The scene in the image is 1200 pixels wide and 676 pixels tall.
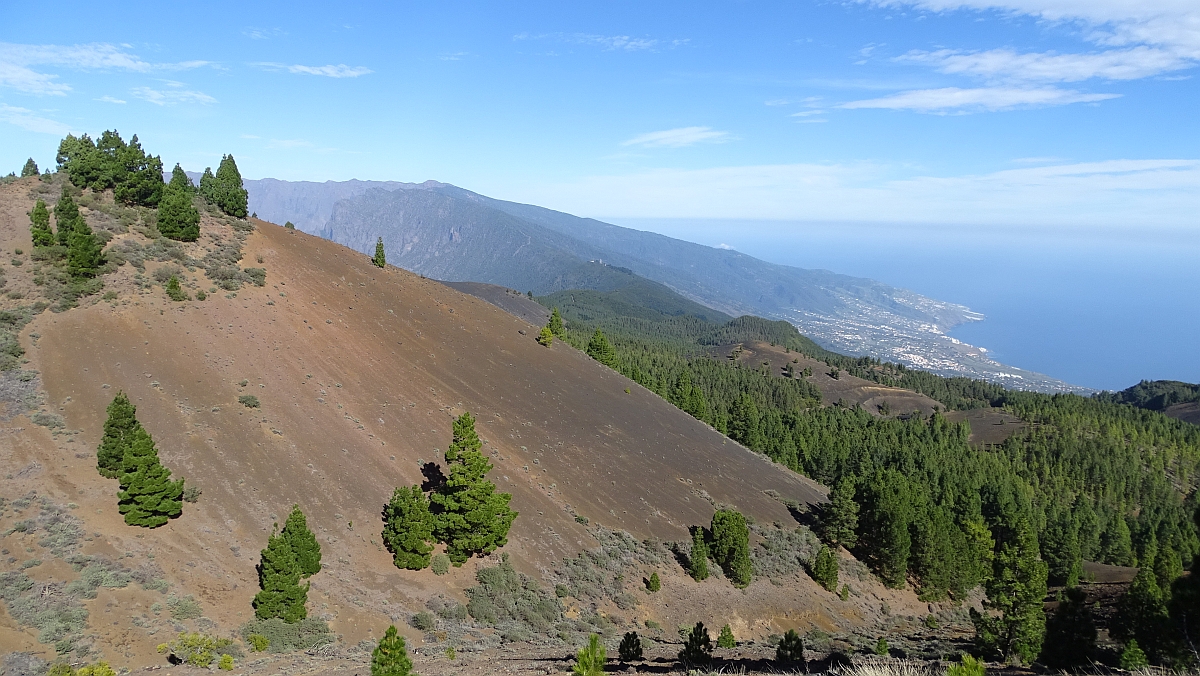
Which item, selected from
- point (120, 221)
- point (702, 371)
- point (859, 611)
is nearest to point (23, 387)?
point (120, 221)

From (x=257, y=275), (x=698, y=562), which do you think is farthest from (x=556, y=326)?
(x=698, y=562)

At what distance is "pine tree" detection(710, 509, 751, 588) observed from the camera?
41.9m

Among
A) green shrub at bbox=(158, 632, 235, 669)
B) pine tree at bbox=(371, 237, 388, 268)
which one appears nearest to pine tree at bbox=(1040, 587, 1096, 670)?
green shrub at bbox=(158, 632, 235, 669)

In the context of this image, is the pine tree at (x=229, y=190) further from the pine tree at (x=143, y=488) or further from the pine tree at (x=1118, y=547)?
the pine tree at (x=1118, y=547)

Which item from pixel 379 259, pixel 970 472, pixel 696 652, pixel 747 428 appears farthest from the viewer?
pixel 970 472

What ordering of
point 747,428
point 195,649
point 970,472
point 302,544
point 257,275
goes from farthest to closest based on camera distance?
point 970,472, point 747,428, point 257,275, point 302,544, point 195,649

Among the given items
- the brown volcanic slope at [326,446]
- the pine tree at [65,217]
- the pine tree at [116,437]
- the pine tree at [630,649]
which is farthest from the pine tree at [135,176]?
the pine tree at [630,649]

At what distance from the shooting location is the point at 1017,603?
3114 cm

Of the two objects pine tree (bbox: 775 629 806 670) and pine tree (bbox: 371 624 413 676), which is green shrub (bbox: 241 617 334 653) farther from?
pine tree (bbox: 775 629 806 670)

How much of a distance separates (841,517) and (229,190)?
66.3m

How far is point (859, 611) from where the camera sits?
46.0m

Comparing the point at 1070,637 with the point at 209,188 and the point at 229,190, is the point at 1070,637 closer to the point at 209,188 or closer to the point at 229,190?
the point at 229,190

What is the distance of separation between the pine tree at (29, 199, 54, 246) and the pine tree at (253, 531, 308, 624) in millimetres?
33660

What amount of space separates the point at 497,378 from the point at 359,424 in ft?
61.1
